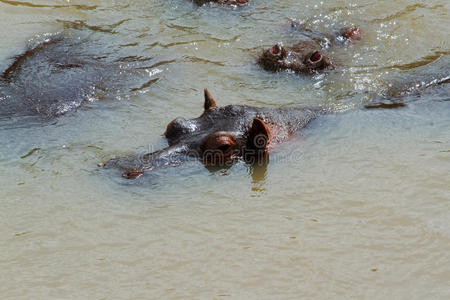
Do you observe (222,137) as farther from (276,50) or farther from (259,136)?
(276,50)

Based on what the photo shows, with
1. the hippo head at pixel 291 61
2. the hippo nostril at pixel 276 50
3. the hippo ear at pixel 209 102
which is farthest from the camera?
the hippo nostril at pixel 276 50

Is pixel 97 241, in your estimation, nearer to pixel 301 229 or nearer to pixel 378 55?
pixel 301 229

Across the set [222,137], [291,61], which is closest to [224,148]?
[222,137]

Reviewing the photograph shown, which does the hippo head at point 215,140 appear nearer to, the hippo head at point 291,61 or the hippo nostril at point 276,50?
the hippo head at point 291,61

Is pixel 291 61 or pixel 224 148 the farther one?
pixel 291 61

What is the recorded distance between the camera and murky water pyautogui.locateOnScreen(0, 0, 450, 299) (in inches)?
159

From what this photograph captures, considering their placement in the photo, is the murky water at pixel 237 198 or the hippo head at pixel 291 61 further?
the hippo head at pixel 291 61

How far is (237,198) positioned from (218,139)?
0.57 meters

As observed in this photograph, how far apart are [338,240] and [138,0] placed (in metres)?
7.07

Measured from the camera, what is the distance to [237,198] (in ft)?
16.7

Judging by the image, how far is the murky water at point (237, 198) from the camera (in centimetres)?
404

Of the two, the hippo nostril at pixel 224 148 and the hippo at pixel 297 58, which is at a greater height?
the hippo at pixel 297 58

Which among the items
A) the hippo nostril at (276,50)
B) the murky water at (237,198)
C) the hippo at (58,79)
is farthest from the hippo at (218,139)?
the hippo nostril at (276,50)

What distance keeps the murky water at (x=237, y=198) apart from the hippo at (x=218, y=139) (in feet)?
0.39
